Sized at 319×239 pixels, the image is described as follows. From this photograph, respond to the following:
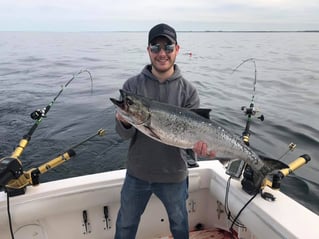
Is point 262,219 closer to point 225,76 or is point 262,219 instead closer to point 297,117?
point 297,117

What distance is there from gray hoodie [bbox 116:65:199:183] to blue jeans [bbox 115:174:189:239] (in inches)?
3.3

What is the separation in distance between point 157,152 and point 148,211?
4.11ft

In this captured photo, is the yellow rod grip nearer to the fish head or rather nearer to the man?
the man

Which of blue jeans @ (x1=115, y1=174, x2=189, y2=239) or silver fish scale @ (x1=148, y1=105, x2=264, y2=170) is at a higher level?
silver fish scale @ (x1=148, y1=105, x2=264, y2=170)

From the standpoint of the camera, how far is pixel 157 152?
9.46ft

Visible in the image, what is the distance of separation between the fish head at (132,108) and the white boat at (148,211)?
44.7 inches

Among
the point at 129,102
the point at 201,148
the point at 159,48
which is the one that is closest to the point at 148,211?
the point at 201,148

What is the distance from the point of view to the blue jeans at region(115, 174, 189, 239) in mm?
2953

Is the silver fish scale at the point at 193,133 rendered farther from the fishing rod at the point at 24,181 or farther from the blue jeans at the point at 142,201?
the fishing rod at the point at 24,181

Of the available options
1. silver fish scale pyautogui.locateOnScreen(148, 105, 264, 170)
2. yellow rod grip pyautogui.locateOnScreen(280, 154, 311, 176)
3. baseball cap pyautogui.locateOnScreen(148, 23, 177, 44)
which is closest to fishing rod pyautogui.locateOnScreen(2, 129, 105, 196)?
silver fish scale pyautogui.locateOnScreen(148, 105, 264, 170)

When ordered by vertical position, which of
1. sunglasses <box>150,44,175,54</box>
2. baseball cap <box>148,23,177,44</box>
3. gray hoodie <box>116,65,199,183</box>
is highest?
baseball cap <box>148,23,177,44</box>

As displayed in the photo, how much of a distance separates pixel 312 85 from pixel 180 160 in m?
17.4

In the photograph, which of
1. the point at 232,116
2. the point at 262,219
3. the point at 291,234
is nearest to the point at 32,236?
the point at 262,219

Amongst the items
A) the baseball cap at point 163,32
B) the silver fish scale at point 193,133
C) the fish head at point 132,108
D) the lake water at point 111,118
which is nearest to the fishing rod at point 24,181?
the fish head at point 132,108
